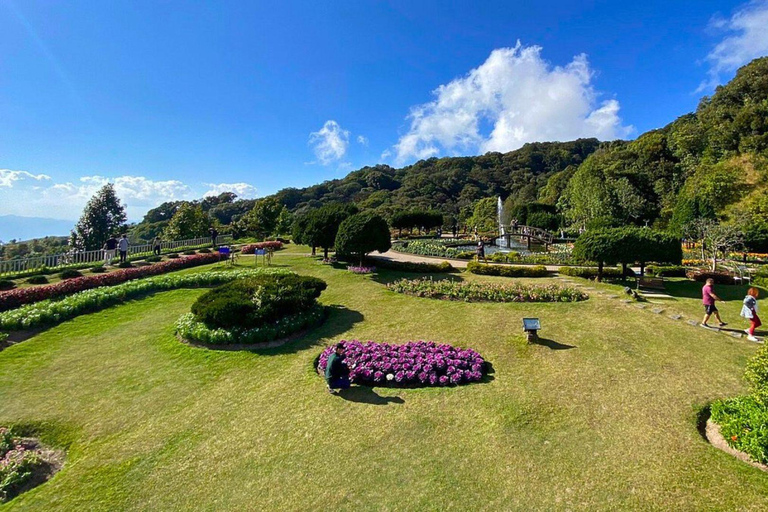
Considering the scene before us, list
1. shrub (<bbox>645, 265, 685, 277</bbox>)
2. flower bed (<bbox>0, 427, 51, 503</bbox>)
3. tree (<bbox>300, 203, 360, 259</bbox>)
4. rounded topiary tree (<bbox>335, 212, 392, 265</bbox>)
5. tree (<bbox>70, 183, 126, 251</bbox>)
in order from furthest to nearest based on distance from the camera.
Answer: tree (<bbox>70, 183, 126, 251</bbox>) < tree (<bbox>300, 203, 360, 259</bbox>) < rounded topiary tree (<bbox>335, 212, 392, 265</bbox>) < shrub (<bbox>645, 265, 685, 277</bbox>) < flower bed (<bbox>0, 427, 51, 503</bbox>)

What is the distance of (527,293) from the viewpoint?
12.3m

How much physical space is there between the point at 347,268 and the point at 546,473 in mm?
14972

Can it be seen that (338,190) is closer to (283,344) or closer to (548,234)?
(548,234)

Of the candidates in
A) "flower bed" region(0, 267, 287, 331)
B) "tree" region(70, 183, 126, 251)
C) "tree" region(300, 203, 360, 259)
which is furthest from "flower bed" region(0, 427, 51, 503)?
"tree" region(70, 183, 126, 251)

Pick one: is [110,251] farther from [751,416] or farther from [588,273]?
[751,416]

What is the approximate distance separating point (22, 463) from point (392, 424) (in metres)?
5.58

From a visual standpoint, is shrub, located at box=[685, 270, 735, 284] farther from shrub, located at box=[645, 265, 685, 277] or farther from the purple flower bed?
the purple flower bed

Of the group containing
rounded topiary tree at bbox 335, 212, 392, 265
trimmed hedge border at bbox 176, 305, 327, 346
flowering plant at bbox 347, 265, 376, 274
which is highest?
rounded topiary tree at bbox 335, 212, 392, 265

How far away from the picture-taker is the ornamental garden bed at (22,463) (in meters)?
4.73

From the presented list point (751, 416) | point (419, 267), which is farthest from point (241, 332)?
point (751, 416)

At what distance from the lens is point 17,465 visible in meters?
4.96

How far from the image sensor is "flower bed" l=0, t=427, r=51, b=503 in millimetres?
4711

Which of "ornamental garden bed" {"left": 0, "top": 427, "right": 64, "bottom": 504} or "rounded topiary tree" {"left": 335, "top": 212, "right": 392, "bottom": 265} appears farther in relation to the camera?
"rounded topiary tree" {"left": 335, "top": 212, "right": 392, "bottom": 265}

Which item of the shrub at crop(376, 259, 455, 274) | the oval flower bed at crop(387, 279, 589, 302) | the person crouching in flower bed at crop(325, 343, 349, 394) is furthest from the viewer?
the shrub at crop(376, 259, 455, 274)
